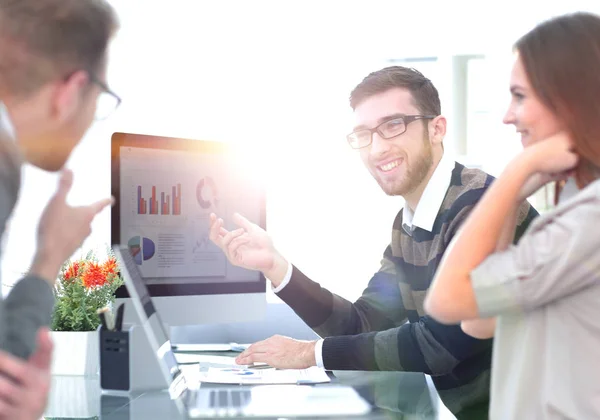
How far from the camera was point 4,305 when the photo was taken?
3.37 feet

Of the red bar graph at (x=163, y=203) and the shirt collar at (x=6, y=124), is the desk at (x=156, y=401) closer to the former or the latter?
the red bar graph at (x=163, y=203)

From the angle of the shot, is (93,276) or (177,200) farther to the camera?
(177,200)

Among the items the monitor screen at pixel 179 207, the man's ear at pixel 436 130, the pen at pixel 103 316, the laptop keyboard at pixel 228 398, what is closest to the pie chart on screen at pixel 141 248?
the monitor screen at pixel 179 207

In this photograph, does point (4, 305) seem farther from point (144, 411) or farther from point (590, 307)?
point (590, 307)

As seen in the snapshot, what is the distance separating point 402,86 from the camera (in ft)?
8.14

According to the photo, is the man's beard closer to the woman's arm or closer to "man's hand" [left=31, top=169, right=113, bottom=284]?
the woman's arm

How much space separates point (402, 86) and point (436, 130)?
180mm

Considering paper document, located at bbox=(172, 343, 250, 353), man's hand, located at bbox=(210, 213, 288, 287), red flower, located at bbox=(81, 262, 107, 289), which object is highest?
man's hand, located at bbox=(210, 213, 288, 287)

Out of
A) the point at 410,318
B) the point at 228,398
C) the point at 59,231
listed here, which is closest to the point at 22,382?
the point at 59,231

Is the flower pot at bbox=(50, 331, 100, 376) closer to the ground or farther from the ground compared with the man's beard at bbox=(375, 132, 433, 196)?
closer to the ground

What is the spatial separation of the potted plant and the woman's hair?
1.09m

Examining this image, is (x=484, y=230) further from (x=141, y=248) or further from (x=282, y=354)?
(x=141, y=248)

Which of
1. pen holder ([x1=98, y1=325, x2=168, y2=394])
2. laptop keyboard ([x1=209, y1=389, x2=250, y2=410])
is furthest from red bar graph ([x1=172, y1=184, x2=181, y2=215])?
laptop keyboard ([x1=209, y1=389, x2=250, y2=410])

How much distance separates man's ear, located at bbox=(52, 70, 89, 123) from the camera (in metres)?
1.06
